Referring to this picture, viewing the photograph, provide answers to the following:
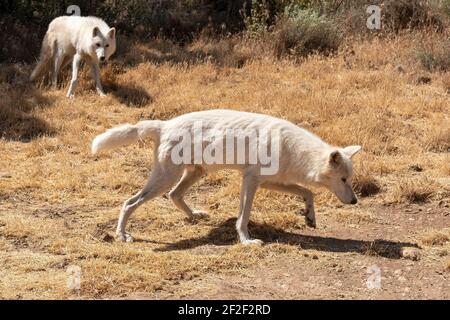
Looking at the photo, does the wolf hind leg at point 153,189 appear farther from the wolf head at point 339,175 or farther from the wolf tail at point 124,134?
the wolf head at point 339,175

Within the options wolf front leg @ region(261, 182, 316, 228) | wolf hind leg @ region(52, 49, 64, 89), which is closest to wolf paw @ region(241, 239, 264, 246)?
wolf front leg @ region(261, 182, 316, 228)

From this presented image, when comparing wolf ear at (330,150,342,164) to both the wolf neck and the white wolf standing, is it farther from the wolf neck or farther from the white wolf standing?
the white wolf standing

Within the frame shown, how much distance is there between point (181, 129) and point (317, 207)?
200 cm

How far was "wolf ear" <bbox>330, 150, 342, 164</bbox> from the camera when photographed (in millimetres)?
7434

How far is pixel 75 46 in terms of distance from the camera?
1359 centimetres

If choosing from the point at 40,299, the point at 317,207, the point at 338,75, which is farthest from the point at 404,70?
the point at 40,299

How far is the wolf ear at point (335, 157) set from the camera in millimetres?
7434

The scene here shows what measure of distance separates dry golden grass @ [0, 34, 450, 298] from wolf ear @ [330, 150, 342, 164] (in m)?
0.94

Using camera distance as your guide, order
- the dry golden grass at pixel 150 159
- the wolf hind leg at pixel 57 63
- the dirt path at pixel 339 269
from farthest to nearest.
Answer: the wolf hind leg at pixel 57 63 → the dry golden grass at pixel 150 159 → the dirt path at pixel 339 269

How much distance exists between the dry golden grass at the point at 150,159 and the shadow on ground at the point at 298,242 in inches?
1.3

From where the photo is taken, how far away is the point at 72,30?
13727 millimetres

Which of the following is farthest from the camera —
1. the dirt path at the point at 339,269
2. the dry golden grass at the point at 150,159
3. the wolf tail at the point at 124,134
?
the wolf tail at the point at 124,134

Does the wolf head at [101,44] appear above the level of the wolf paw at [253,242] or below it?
above

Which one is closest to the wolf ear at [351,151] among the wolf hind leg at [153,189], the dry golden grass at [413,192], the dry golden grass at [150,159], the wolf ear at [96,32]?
the dry golden grass at [150,159]
